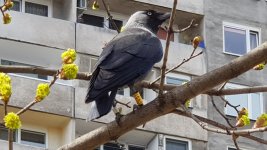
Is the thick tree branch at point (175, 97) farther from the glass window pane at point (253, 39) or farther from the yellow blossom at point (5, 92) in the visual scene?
the glass window pane at point (253, 39)

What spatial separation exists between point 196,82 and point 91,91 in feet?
4.72

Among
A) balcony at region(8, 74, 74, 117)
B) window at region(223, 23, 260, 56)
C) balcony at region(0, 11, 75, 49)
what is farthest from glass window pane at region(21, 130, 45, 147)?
window at region(223, 23, 260, 56)

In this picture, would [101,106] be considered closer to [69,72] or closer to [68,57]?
[68,57]

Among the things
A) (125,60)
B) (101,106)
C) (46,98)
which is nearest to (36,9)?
(46,98)

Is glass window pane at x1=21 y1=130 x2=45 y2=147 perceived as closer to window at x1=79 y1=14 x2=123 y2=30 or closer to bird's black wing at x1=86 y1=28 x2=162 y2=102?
window at x1=79 y1=14 x2=123 y2=30

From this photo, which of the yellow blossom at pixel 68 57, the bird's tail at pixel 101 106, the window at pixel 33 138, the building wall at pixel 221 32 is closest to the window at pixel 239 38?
the building wall at pixel 221 32

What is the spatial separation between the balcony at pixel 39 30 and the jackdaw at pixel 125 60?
46.2 feet

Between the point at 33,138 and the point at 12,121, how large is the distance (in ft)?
58.2

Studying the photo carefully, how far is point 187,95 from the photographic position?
6.69 m

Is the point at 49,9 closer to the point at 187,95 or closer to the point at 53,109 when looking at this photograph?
the point at 53,109

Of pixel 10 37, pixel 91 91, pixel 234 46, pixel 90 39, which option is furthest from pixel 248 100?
pixel 91 91

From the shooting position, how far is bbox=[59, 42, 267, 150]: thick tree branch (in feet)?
21.1

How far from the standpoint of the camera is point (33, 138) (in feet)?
78.7

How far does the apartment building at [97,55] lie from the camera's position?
23.9 m
